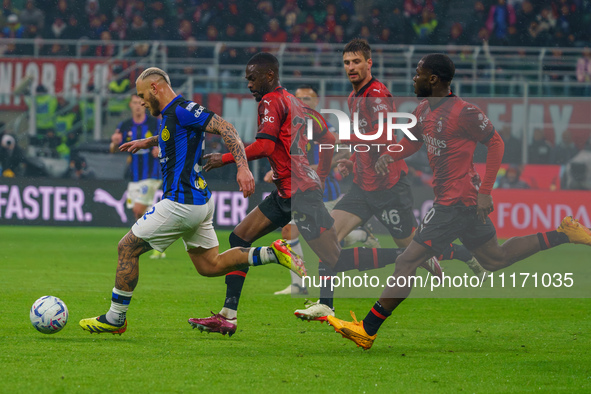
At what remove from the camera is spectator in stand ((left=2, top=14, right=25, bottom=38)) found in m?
22.2

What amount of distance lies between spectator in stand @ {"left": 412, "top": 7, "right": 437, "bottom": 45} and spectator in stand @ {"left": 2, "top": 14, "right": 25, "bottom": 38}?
33.7 feet

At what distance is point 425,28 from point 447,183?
52.3 feet

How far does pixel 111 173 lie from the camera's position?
16.6 meters

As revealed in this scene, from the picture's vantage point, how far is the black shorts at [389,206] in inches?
269

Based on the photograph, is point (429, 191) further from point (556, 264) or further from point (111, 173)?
point (111, 173)

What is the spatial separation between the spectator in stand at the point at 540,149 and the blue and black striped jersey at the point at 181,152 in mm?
6654

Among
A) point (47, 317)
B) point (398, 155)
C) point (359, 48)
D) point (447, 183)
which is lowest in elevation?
point (47, 317)

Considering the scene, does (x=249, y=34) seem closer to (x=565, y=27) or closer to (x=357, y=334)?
(x=565, y=27)

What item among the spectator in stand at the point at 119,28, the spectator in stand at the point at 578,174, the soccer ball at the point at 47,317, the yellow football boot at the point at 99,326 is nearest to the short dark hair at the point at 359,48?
the spectator in stand at the point at 578,174

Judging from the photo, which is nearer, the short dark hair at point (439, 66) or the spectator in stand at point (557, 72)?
the short dark hair at point (439, 66)

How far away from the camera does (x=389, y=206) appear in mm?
6891

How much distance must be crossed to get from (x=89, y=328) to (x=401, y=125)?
2.75 metres

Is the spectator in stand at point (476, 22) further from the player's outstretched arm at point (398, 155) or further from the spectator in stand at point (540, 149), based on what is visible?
the player's outstretched arm at point (398, 155)

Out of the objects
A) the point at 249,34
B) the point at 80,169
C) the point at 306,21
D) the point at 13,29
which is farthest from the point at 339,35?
the point at 13,29
